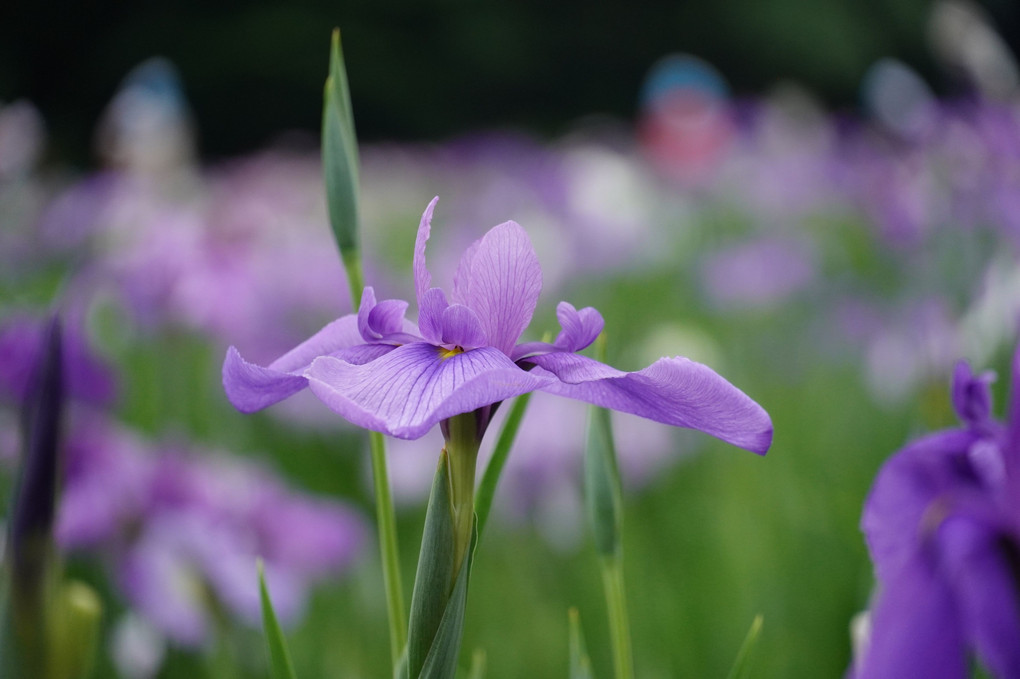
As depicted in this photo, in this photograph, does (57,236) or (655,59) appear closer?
(57,236)

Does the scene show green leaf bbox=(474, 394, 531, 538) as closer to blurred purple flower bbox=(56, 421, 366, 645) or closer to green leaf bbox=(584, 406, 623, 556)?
green leaf bbox=(584, 406, 623, 556)

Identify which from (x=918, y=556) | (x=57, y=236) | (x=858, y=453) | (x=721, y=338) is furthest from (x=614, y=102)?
(x=918, y=556)

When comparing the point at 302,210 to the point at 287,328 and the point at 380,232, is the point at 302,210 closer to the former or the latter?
the point at 380,232

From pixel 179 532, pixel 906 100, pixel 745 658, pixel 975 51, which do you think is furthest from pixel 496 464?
pixel 906 100

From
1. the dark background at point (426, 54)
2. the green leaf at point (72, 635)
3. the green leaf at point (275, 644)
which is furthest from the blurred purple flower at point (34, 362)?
the dark background at point (426, 54)

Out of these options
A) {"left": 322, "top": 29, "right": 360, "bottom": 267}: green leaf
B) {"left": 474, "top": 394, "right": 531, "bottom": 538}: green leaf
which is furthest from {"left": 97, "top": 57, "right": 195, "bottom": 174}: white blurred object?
{"left": 474, "top": 394, "right": 531, "bottom": 538}: green leaf

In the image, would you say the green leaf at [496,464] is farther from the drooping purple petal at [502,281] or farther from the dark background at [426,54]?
the dark background at [426,54]
